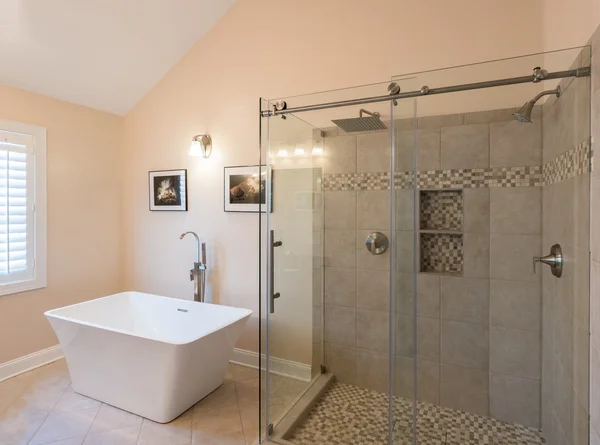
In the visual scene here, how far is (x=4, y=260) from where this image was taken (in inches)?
113

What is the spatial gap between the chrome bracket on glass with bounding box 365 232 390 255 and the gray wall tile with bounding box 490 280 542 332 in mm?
714

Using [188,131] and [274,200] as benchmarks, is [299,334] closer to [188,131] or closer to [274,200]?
[274,200]

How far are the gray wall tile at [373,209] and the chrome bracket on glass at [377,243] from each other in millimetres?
58

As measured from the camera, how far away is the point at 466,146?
229cm

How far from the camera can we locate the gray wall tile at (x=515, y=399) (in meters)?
2.18

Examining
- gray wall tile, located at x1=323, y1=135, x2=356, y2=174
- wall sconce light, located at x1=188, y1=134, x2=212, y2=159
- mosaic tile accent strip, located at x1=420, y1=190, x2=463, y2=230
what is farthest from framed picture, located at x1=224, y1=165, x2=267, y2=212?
mosaic tile accent strip, located at x1=420, y1=190, x2=463, y2=230

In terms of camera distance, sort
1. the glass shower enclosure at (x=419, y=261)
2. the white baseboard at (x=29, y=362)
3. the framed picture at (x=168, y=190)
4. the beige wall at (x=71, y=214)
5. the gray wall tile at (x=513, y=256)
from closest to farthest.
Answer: the glass shower enclosure at (x=419, y=261)
the gray wall tile at (x=513, y=256)
the white baseboard at (x=29, y=362)
the beige wall at (x=71, y=214)
the framed picture at (x=168, y=190)

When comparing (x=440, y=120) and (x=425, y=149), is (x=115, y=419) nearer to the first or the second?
(x=425, y=149)

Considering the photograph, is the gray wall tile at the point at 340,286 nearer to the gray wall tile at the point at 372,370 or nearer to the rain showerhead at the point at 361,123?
the gray wall tile at the point at 372,370

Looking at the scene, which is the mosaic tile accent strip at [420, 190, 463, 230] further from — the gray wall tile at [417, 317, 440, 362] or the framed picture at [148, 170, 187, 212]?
the framed picture at [148, 170, 187, 212]

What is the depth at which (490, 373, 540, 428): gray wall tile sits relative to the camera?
7.16 feet

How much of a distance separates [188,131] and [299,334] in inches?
85.9

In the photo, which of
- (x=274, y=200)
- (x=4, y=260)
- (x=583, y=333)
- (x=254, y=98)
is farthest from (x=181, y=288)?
(x=583, y=333)

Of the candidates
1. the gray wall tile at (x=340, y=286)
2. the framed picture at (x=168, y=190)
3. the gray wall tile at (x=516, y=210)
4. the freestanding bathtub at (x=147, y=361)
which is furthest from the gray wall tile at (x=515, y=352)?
the framed picture at (x=168, y=190)
